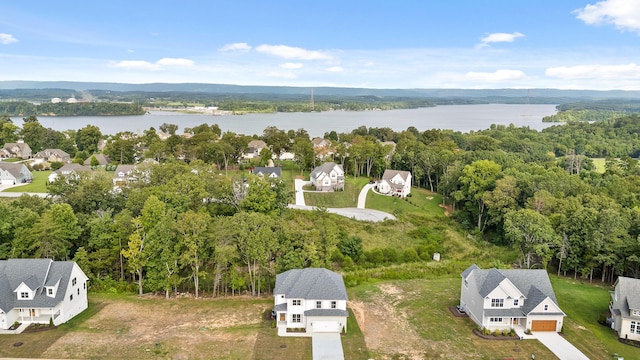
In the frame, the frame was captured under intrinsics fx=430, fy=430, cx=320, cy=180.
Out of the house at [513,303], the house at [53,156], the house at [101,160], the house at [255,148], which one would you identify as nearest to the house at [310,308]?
the house at [513,303]

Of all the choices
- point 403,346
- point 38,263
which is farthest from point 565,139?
point 38,263

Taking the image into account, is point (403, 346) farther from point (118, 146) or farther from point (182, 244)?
point (118, 146)

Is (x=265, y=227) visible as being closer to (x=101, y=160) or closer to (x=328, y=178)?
(x=328, y=178)

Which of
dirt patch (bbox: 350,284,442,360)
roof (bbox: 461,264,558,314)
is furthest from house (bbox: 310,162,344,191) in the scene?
roof (bbox: 461,264,558,314)

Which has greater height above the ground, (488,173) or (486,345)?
(488,173)

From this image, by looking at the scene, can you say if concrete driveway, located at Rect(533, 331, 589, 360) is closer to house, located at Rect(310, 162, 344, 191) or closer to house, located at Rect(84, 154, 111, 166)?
house, located at Rect(310, 162, 344, 191)

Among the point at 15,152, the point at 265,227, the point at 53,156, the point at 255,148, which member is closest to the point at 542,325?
the point at 265,227

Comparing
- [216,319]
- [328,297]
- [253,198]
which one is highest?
[253,198]

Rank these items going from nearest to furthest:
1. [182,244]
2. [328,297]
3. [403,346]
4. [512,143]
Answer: [403,346] < [328,297] < [182,244] < [512,143]
